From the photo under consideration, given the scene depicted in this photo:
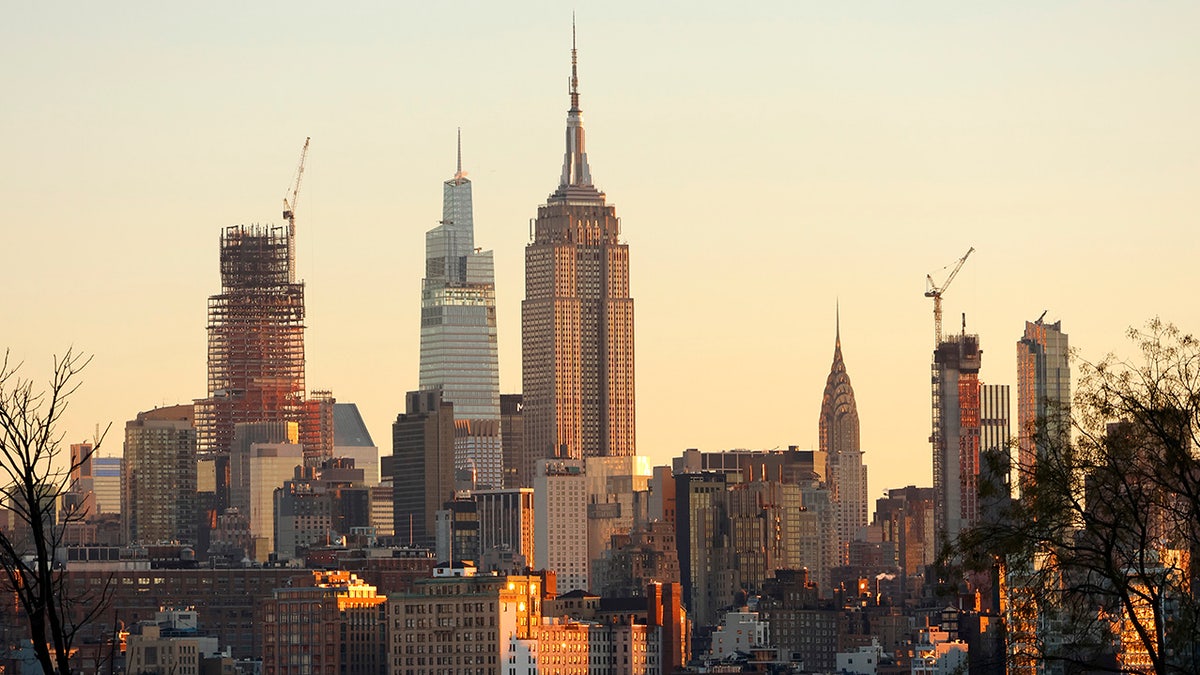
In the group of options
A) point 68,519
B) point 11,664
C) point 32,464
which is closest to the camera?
point 32,464

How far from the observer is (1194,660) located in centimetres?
4331

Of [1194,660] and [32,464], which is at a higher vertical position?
[32,464]

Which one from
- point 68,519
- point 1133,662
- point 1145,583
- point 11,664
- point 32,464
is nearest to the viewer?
point 32,464

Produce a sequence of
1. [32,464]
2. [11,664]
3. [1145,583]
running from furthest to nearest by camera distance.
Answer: [11,664] < [1145,583] < [32,464]

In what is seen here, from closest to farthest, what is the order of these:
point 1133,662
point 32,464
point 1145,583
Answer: point 32,464, point 1145,583, point 1133,662

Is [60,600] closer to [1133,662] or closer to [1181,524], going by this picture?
[1181,524]

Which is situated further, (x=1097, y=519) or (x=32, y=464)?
(x=1097, y=519)

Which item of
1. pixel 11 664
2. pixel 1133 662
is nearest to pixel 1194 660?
pixel 1133 662

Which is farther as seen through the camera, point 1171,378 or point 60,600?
point 1171,378

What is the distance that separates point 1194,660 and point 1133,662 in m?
31.4

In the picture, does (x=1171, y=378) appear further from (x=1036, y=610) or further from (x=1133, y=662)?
(x=1133, y=662)

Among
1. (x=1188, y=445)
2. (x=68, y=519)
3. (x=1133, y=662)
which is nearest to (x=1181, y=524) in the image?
(x=1188, y=445)

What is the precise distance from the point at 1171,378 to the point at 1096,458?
168cm

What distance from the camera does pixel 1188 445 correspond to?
4188cm
